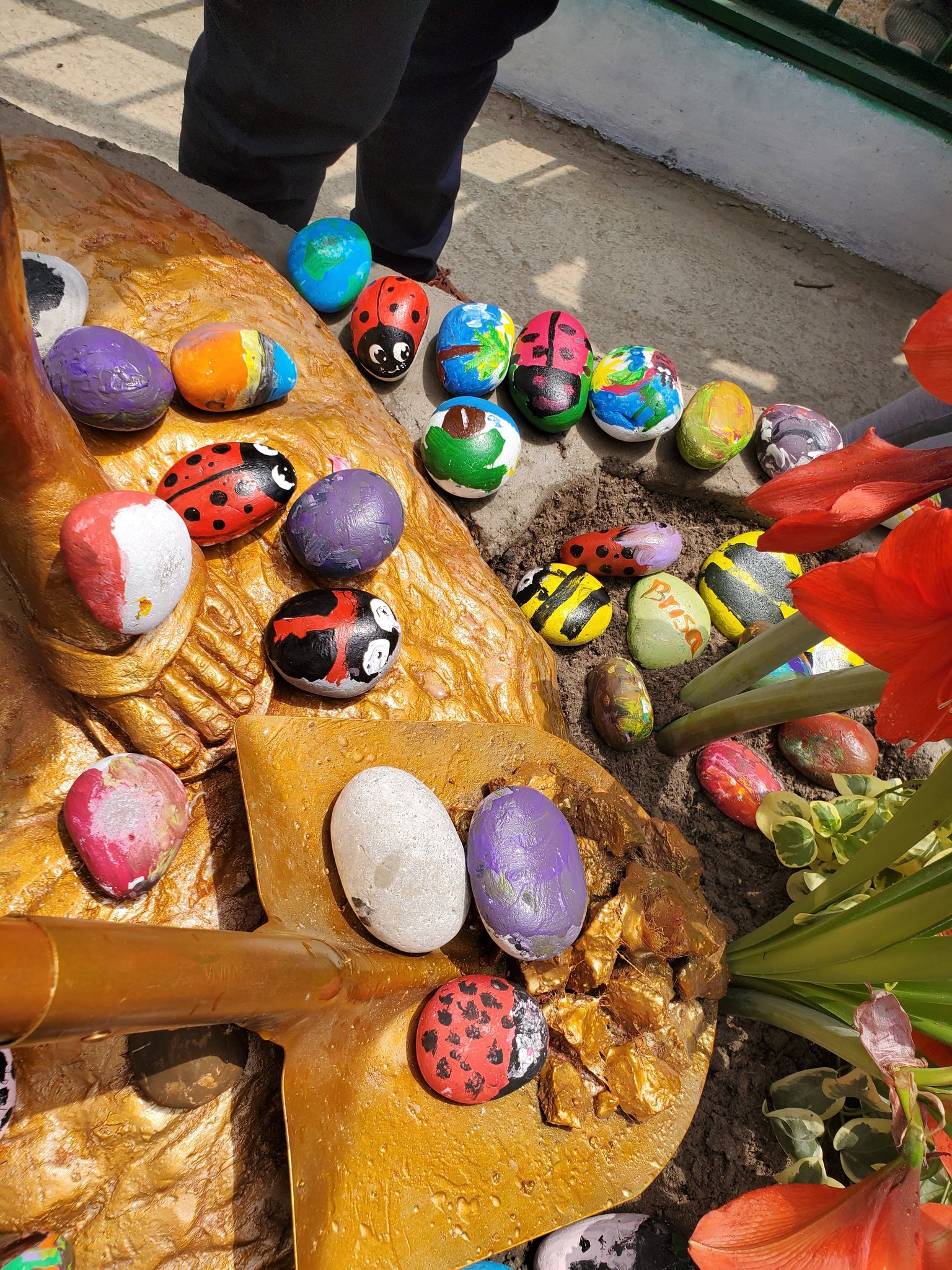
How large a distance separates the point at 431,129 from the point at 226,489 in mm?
1244

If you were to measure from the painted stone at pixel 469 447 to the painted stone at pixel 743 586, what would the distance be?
54cm

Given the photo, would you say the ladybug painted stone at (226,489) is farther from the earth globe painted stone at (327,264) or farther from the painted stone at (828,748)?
the painted stone at (828,748)

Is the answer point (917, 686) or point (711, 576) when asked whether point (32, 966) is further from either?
point (711, 576)

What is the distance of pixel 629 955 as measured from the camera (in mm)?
1155

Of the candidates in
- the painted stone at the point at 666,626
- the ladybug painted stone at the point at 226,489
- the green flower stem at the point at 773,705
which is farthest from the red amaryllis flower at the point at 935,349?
the painted stone at the point at 666,626

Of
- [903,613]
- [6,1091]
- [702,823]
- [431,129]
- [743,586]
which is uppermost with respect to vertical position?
[903,613]

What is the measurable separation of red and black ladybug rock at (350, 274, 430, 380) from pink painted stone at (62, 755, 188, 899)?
1.03 metres

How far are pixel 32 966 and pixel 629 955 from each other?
82cm

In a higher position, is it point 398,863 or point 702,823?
point 398,863

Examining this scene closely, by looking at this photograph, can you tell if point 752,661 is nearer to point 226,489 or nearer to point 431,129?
point 226,489

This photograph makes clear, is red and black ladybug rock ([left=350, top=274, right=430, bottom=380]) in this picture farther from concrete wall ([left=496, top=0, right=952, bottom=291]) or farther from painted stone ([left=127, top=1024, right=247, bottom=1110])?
concrete wall ([left=496, top=0, right=952, bottom=291])

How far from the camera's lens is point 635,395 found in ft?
6.07

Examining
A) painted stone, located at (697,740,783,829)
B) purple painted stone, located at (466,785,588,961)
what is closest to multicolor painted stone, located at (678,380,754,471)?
painted stone, located at (697,740,783,829)

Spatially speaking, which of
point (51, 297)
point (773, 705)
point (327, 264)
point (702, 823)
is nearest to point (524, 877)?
point (773, 705)
